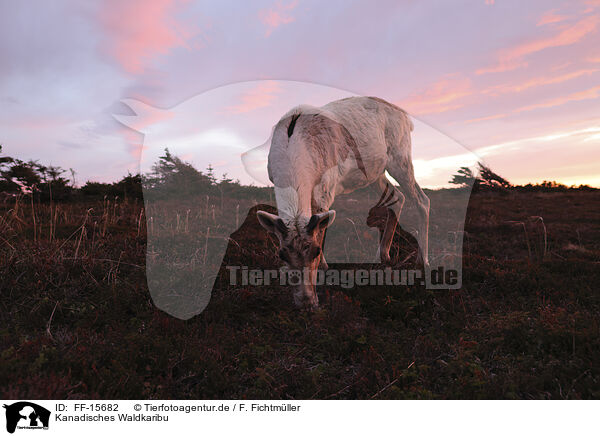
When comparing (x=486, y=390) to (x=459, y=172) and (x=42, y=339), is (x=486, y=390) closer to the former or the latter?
(x=42, y=339)

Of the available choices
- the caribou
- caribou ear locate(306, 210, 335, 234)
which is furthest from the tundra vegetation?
caribou ear locate(306, 210, 335, 234)

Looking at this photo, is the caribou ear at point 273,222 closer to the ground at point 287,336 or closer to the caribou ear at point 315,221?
the caribou ear at point 315,221

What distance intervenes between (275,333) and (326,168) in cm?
329

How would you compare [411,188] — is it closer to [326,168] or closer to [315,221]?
[326,168]

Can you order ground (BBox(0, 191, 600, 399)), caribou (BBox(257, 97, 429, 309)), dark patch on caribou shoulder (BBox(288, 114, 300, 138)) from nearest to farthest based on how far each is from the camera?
ground (BBox(0, 191, 600, 399)), caribou (BBox(257, 97, 429, 309)), dark patch on caribou shoulder (BBox(288, 114, 300, 138))

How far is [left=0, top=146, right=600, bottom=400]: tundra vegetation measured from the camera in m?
3.69

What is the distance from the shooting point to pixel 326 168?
6477mm

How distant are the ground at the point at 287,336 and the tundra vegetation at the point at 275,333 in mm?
19

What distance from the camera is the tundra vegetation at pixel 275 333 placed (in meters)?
3.69

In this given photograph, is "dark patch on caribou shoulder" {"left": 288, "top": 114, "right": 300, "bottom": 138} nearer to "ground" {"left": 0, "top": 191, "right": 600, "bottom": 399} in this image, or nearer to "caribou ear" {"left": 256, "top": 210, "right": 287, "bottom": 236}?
"caribou ear" {"left": 256, "top": 210, "right": 287, "bottom": 236}
